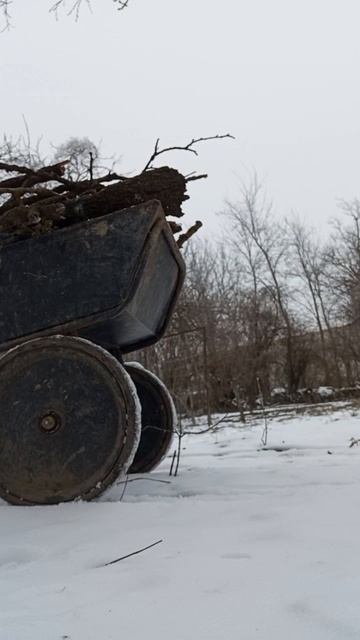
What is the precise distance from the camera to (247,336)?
15.1 m

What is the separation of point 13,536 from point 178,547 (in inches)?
22.3

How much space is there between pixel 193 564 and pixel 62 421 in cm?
95

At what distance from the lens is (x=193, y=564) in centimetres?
133

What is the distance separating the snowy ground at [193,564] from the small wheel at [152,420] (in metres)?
0.62

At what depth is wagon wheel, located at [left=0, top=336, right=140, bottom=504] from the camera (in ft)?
6.77

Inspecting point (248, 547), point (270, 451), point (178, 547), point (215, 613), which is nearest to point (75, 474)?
point (178, 547)

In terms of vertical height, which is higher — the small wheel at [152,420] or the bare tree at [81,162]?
the bare tree at [81,162]

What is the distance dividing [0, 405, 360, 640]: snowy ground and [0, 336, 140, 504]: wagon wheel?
4.5 inches

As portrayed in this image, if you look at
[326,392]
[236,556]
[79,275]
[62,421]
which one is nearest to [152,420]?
[62,421]

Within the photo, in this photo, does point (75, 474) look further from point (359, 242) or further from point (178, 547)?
point (359, 242)

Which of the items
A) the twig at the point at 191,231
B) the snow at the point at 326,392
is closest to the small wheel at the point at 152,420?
the twig at the point at 191,231

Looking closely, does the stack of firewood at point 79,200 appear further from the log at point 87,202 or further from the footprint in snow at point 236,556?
the footprint in snow at point 236,556

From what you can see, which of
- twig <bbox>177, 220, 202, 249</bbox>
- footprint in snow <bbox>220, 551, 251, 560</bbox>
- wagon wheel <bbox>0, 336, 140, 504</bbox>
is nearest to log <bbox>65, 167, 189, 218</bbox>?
twig <bbox>177, 220, 202, 249</bbox>

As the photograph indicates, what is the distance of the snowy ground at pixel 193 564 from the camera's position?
1.01 m
